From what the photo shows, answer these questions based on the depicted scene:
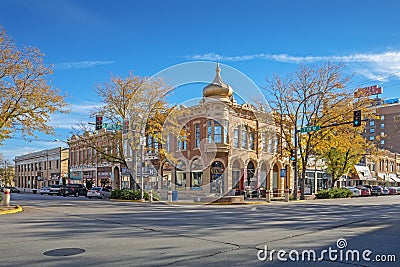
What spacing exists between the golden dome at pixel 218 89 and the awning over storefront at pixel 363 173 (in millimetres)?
39666

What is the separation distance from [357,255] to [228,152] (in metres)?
33.5

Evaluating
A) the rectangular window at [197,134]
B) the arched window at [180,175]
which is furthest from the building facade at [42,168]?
the rectangular window at [197,134]

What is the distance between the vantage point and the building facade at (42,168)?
76625mm

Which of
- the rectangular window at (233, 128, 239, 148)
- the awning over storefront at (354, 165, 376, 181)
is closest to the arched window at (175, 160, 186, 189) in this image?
the rectangular window at (233, 128, 239, 148)

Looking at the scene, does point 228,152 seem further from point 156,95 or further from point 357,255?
point 357,255

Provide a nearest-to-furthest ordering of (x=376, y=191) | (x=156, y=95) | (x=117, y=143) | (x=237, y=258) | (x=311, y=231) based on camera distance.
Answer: (x=237, y=258) < (x=311, y=231) < (x=156, y=95) < (x=117, y=143) < (x=376, y=191)

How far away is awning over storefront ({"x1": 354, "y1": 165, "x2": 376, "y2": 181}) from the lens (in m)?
73.5

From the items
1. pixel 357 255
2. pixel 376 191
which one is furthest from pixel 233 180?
pixel 357 255

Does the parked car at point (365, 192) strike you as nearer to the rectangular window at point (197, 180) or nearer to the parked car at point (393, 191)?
the parked car at point (393, 191)

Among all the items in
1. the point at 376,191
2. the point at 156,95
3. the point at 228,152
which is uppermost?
the point at 156,95

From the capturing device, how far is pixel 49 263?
7941mm

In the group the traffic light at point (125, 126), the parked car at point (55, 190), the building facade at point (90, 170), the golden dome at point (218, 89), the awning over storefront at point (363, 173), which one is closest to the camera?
the traffic light at point (125, 126)

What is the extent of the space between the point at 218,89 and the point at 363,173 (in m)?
44.8

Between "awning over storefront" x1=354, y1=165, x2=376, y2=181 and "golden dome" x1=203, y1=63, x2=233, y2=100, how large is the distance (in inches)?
1562
